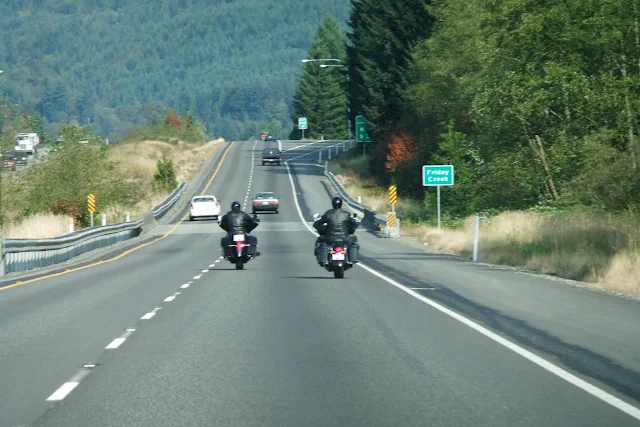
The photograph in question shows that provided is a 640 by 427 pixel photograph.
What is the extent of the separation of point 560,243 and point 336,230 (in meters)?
7.27

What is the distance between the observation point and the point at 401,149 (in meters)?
75.2

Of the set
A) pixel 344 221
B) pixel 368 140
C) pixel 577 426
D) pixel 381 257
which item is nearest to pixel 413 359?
pixel 577 426

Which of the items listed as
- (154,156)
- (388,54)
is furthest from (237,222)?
(154,156)

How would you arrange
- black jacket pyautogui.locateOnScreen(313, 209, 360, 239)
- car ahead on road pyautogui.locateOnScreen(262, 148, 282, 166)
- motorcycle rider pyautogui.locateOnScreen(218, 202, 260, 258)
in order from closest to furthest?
black jacket pyautogui.locateOnScreen(313, 209, 360, 239) < motorcycle rider pyautogui.locateOnScreen(218, 202, 260, 258) < car ahead on road pyautogui.locateOnScreen(262, 148, 282, 166)

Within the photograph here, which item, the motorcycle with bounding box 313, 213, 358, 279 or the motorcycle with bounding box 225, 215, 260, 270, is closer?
the motorcycle with bounding box 313, 213, 358, 279

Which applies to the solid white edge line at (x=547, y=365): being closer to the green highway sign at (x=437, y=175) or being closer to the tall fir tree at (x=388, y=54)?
the green highway sign at (x=437, y=175)

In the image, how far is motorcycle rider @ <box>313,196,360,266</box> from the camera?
23859 mm

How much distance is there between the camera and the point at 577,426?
26.0 feet

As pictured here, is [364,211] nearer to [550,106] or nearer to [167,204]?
[167,204]

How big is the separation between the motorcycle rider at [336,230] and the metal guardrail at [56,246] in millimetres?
7699

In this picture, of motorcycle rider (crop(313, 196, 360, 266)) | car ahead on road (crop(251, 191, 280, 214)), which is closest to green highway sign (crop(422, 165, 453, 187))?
motorcycle rider (crop(313, 196, 360, 266))

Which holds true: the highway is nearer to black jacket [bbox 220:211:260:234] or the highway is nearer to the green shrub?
black jacket [bbox 220:211:260:234]

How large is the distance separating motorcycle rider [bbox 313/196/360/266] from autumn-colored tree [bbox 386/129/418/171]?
166ft

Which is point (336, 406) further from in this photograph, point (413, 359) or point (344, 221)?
point (344, 221)
